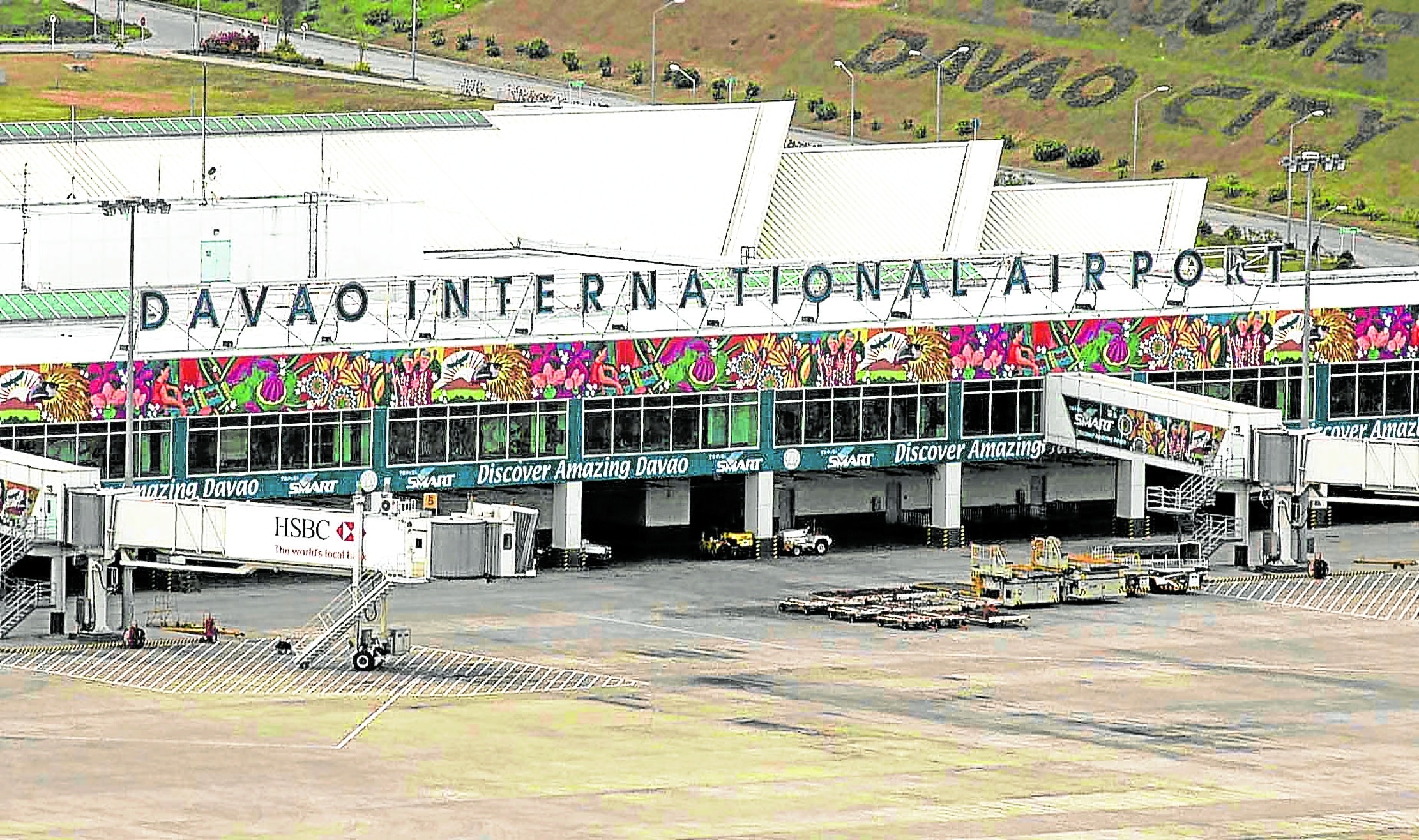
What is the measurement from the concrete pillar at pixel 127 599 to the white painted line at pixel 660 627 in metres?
14.8

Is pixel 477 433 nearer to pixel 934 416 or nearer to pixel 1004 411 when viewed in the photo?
pixel 934 416

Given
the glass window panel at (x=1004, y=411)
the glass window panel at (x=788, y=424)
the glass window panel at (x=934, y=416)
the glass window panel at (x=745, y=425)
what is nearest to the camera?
the glass window panel at (x=745, y=425)

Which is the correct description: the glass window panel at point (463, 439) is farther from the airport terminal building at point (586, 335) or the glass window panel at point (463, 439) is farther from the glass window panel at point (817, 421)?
the glass window panel at point (817, 421)

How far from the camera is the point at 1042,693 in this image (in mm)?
98812

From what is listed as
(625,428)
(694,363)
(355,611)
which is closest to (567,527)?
(625,428)

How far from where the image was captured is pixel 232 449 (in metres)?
122

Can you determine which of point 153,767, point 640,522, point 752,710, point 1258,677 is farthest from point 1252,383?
point 153,767

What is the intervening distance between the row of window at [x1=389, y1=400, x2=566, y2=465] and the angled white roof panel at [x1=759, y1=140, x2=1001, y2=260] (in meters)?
45.9

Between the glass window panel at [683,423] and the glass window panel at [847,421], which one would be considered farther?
the glass window panel at [847,421]

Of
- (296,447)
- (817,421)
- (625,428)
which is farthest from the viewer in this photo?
(817,421)

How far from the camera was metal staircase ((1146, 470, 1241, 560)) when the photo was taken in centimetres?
12781

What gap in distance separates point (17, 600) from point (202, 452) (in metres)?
15.1

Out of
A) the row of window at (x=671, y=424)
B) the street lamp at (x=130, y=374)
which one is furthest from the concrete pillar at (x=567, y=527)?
the street lamp at (x=130, y=374)

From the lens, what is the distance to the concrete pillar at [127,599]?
107 meters
